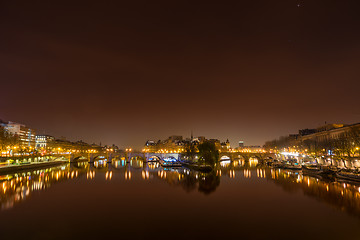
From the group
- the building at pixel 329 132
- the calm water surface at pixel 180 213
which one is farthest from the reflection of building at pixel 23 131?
the building at pixel 329 132

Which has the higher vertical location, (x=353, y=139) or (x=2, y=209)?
(x=353, y=139)

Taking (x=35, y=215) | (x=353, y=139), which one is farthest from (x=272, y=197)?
(x=353, y=139)

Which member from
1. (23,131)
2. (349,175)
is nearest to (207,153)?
(349,175)

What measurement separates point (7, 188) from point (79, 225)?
22862mm

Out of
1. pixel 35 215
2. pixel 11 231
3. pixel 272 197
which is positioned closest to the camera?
pixel 11 231

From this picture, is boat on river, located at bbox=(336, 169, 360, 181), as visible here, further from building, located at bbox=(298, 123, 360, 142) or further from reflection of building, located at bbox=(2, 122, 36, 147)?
reflection of building, located at bbox=(2, 122, 36, 147)

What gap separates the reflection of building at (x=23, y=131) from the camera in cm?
14557

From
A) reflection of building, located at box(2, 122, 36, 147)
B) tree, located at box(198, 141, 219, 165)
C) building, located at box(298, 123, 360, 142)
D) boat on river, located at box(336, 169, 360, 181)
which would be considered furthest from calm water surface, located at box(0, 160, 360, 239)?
reflection of building, located at box(2, 122, 36, 147)

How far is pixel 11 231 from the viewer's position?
62.2ft

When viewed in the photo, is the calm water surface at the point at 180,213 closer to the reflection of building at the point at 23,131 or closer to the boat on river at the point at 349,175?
the boat on river at the point at 349,175

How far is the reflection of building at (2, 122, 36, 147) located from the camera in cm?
14557

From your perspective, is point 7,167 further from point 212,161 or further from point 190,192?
point 212,161

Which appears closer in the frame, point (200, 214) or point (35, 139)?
point (200, 214)

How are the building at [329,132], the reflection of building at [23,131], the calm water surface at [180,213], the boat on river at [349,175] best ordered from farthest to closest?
the reflection of building at [23,131] < the building at [329,132] < the boat on river at [349,175] < the calm water surface at [180,213]
